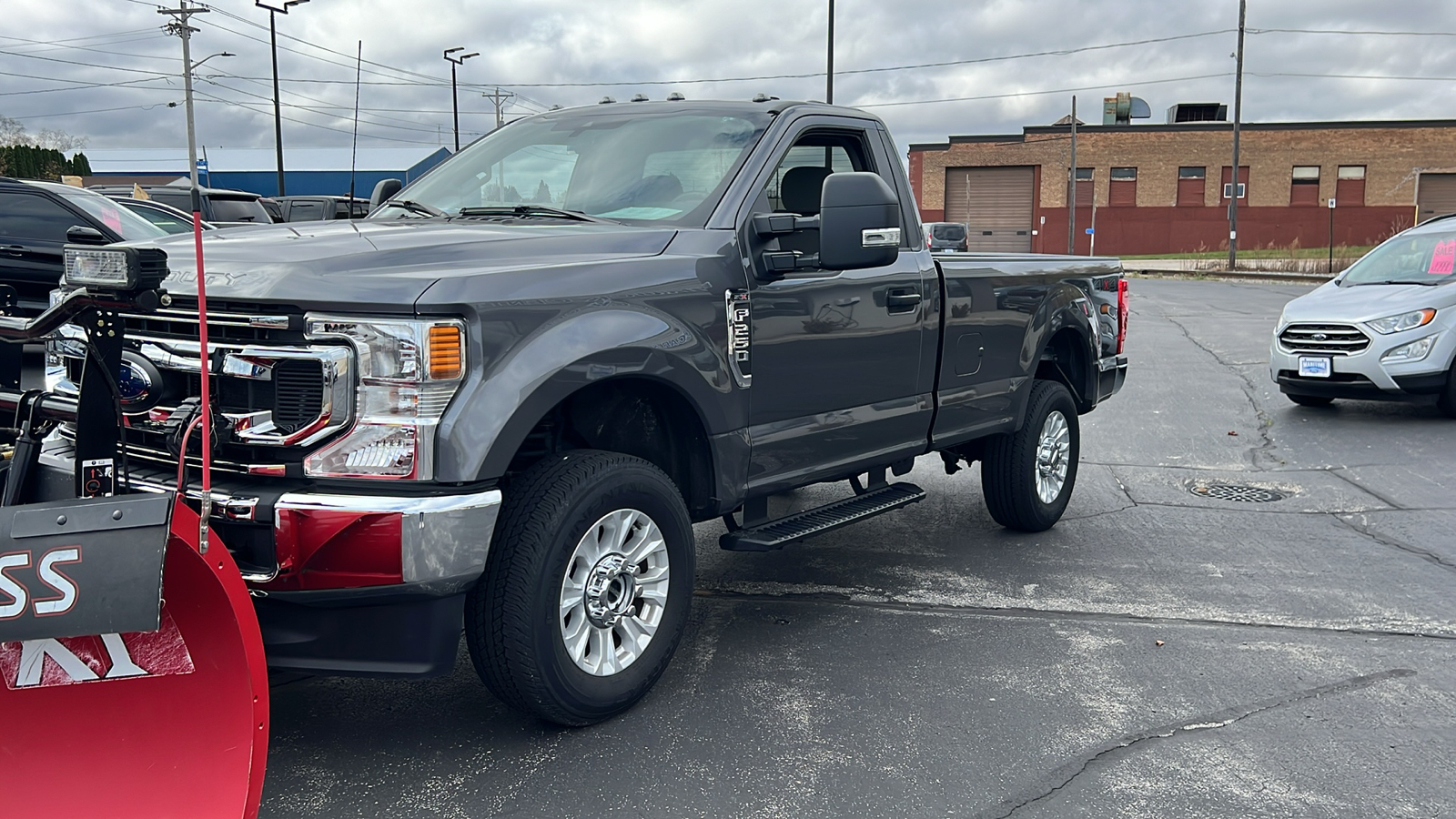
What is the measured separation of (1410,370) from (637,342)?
887cm

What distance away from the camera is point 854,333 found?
4.96 metres

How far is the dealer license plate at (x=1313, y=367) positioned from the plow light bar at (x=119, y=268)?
401 inches

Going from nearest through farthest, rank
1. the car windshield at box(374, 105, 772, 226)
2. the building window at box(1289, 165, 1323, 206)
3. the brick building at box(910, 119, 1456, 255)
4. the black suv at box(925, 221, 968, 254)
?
the car windshield at box(374, 105, 772, 226)
the black suv at box(925, 221, 968, 254)
the brick building at box(910, 119, 1456, 255)
the building window at box(1289, 165, 1323, 206)

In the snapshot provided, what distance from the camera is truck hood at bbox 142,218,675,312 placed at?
3309 millimetres

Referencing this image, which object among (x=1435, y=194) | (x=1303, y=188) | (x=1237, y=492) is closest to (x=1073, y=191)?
(x=1303, y=188)

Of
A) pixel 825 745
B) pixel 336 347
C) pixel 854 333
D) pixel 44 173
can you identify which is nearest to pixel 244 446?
pixel 336 347

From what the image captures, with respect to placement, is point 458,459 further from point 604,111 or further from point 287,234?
point 604,111

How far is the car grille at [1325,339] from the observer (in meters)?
10.6

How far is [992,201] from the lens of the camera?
58000 mm

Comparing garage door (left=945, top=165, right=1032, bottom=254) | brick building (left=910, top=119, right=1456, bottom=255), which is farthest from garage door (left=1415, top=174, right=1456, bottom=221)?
garage door (left=945, top=165, right=1032, bottom=254)

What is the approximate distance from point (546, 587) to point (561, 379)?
0.62 m

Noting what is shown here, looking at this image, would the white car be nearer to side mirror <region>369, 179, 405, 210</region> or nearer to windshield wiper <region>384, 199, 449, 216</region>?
side mirror <region>369, 179, 405, 210</region>

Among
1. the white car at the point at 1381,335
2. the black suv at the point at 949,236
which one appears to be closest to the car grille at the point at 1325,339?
the white car at the point at 1381,335

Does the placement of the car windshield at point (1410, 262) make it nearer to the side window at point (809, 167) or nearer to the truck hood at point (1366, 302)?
the truck hood at point (1366, 302)
